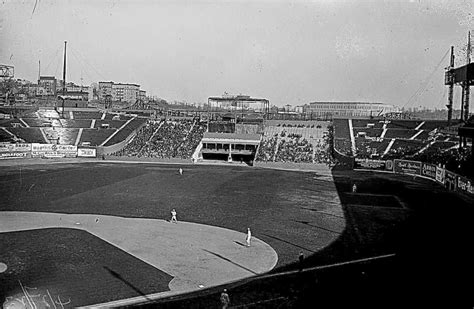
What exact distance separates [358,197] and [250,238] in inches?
668

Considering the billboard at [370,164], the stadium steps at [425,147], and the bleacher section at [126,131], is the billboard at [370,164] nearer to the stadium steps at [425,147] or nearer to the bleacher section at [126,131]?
the stadium steps at [425,147]

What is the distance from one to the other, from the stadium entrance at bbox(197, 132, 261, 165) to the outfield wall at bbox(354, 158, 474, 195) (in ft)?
59.5

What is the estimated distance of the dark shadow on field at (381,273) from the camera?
49.3 ft

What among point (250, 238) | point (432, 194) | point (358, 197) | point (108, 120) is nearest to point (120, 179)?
point (358, 197)

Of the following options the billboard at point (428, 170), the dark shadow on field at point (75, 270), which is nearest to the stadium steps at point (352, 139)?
the billboard at point (428, 170)

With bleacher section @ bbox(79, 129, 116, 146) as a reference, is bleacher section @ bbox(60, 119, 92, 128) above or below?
above

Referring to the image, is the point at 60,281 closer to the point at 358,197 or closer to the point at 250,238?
the point at 250,238

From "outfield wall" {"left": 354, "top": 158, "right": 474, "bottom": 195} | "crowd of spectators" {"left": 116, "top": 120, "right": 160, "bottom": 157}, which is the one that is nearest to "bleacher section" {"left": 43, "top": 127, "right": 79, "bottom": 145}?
"crowd of spectators" {"left": 116, "top": 120, "right": 160, "bottom": 157}

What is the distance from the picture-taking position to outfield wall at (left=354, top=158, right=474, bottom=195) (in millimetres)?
38356

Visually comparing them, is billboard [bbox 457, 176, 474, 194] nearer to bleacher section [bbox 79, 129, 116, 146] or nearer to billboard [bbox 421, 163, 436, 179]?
billboard [bbox 421, 163, 436, 179]

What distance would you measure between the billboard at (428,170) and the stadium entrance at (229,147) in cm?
2589

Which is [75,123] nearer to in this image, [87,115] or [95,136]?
[87,115]

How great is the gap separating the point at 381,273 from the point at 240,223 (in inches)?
431

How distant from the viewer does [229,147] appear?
234 feet
